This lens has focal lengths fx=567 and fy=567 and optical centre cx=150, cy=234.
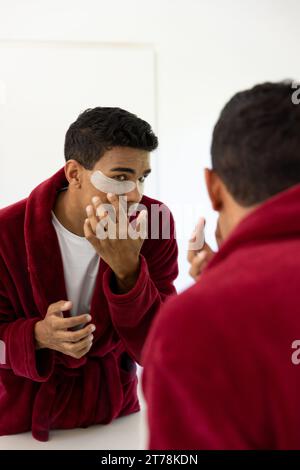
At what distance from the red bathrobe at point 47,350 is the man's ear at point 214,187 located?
37 cm

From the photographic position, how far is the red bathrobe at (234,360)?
1.52 feet

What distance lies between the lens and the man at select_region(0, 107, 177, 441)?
98cm

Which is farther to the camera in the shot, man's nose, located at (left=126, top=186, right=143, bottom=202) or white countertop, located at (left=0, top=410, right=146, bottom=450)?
man's nose, located at (left=126, top=186, right=143, bottom=202)

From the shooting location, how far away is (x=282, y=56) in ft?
7.55

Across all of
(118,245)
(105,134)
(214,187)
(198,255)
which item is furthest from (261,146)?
(105,134)

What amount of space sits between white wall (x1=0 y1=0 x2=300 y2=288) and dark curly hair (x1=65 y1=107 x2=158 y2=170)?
1.14m

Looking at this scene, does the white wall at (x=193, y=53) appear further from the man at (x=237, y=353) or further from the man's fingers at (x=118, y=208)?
the man at (x=237, y=353)

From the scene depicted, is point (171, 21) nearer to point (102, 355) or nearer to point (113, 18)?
point (113, 18)

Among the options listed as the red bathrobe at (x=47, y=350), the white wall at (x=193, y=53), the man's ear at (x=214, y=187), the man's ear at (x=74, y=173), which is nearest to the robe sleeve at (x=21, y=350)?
the red bathrobe at (x=47, y=350)

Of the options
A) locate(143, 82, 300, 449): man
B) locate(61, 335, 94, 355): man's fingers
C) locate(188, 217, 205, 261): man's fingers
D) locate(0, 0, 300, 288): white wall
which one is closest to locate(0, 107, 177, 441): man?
locate(61, 335, 94, 355): man's fingers

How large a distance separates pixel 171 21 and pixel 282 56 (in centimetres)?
47

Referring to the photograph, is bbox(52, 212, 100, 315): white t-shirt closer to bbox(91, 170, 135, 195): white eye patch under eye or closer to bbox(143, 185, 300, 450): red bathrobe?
bbox(91, 170, 135, 195): white eye patch under eye

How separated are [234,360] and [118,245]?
1.75 ft

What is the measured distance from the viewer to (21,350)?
3.22 ft
